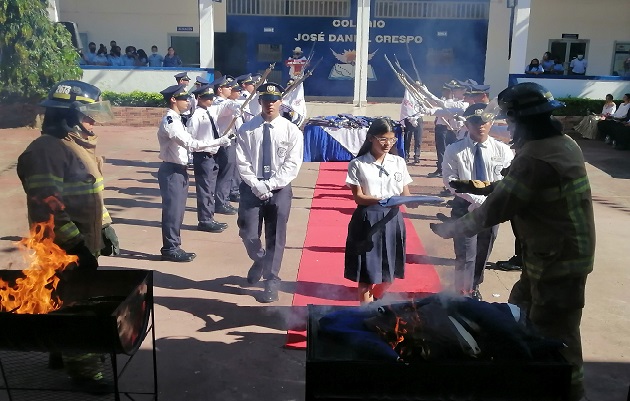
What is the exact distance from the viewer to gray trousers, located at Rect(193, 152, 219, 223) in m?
7.93

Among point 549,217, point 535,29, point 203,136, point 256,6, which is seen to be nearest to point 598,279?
point 549,217

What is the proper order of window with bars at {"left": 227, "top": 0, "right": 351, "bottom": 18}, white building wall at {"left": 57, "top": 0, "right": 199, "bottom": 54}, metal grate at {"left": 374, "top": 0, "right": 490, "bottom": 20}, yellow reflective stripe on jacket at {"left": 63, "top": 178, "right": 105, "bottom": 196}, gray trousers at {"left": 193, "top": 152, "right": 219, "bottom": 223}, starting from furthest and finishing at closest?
window with bars at {"left": 227, "top": 0, "right": 351, "bottom": 18} → white building wall at {"left": 57, "top": 0, "right": 199, "bottom": 54} → metal grate at {"left": 374, "top": 0, "right": 490, "bottom": 20} → gray trousers at {"left": 193, "top": 152, "right": 219, "bottom": 223} → yellow reflective stripe on jacket at {"left": 63, "top": 178, "right": 105, "bottom": 196}

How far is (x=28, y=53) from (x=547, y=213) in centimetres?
1604

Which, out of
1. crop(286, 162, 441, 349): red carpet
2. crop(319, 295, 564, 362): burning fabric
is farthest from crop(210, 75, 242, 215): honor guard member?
crop(319, 295, 564, 362): burning fabric

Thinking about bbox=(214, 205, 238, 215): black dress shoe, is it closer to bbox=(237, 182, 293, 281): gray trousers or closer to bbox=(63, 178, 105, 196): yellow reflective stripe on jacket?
bbox=(237, 182, 293, 281): gray trousers

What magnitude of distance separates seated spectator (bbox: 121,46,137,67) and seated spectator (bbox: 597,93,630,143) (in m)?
14.6

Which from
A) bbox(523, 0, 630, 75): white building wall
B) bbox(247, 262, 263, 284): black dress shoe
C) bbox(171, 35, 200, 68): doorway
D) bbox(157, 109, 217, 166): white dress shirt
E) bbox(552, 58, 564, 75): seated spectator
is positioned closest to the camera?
bbox(247, 262, 263, 284): black dress shoe

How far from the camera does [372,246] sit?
4.72 meters

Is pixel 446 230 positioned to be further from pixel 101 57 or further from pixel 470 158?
pixel 101 57

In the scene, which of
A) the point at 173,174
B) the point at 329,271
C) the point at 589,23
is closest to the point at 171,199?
the point at 173,174

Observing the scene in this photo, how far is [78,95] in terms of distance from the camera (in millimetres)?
3990

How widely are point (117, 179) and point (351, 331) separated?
29.3 feet

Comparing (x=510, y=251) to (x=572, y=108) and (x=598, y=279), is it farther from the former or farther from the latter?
(x=572, y=108)

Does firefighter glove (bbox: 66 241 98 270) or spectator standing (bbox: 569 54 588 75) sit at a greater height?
spectator standing (bbox: 569 54 588 75)
